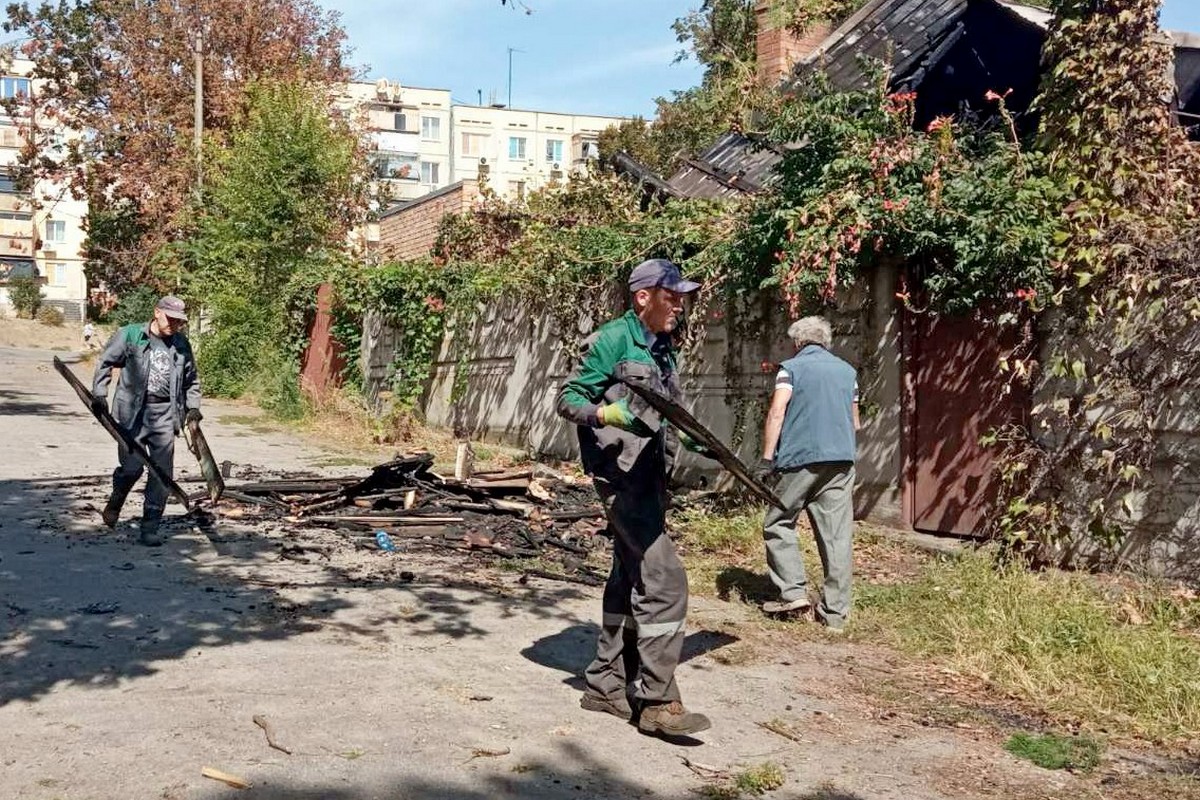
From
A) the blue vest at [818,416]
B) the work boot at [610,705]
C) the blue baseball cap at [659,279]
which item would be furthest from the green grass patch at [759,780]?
the blue vest at [818,416]

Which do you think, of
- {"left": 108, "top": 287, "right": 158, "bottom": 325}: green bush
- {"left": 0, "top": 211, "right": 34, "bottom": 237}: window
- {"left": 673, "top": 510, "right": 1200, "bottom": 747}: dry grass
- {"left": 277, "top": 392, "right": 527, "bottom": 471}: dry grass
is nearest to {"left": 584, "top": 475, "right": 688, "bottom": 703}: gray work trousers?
{"left": 673, "top": 510, "right": 1200, "bottom": 747}: dry grass

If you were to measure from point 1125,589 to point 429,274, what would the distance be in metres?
12.0

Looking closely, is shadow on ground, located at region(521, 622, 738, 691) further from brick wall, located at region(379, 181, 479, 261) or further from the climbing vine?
brick wall, located at region(379, 181, 479, 261)

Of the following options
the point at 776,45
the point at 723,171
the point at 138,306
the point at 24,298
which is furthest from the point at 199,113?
the point at 24,298

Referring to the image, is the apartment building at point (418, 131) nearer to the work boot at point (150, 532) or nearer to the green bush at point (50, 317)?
the green bush at point (50, 317)

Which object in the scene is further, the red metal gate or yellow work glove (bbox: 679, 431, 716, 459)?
the red metal gate

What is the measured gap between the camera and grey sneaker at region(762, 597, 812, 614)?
7.08 meters

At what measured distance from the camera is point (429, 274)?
17.5 m

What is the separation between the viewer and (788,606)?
709cm

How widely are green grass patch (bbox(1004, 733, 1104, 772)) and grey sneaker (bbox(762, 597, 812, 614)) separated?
1945mm

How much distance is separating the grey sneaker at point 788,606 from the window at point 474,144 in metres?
71.5

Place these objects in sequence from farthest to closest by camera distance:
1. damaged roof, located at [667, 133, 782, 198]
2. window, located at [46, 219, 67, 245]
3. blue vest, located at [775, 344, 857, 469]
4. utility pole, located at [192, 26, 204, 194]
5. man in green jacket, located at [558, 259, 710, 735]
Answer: window, located at [46, 219, 67, 245] < utility pole, located at [192, 26, 204, 194] < damaged roof, located at [667, 133, 782, 198] < blue vest, located at [775, 344, 857, 469] < man in green jacket, located at [558, 259, 710, 735]

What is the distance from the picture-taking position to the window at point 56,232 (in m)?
75.0

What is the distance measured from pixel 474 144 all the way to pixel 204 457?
229ft
